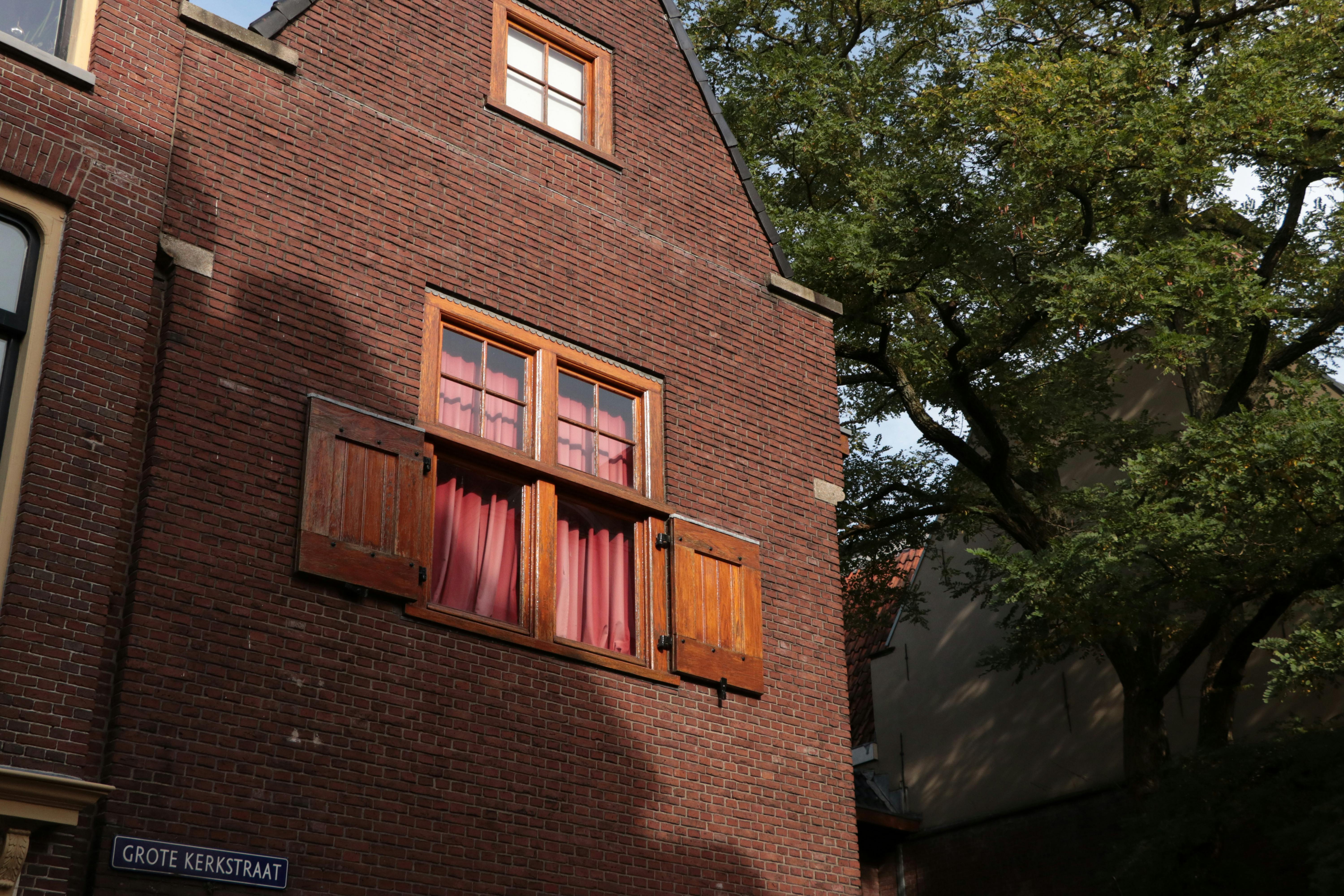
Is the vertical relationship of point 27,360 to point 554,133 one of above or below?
below

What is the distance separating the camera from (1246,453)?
13.4 meters

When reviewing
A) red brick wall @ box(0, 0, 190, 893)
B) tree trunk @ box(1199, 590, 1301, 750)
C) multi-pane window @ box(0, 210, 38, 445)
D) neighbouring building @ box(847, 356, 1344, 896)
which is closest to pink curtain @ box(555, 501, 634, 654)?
A: red brick wall @ box(0, 0, 190, 893)

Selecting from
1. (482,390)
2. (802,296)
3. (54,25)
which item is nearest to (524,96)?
(482,390)

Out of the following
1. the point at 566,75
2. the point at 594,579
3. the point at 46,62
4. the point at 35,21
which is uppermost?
the point at 566,75

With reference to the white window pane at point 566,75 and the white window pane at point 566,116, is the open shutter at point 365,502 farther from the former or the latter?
the white window pane at point 566,75

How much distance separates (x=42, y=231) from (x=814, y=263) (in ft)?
35.2

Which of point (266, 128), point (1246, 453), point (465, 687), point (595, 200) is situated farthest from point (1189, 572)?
point (266, 128)

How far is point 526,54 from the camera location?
36.4ft

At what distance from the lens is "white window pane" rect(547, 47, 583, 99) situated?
11219 millimetres

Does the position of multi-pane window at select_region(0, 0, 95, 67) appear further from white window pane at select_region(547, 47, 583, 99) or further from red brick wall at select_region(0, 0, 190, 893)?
white window pane at select_region(547, 47, 583, 99)

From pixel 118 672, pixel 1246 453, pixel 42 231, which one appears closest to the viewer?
pixel 118 672

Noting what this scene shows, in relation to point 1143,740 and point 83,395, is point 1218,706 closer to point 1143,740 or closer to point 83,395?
point 1143,740

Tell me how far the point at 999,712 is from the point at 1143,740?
14.3 feet

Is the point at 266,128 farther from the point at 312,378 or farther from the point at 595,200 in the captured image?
the point at 595,200
